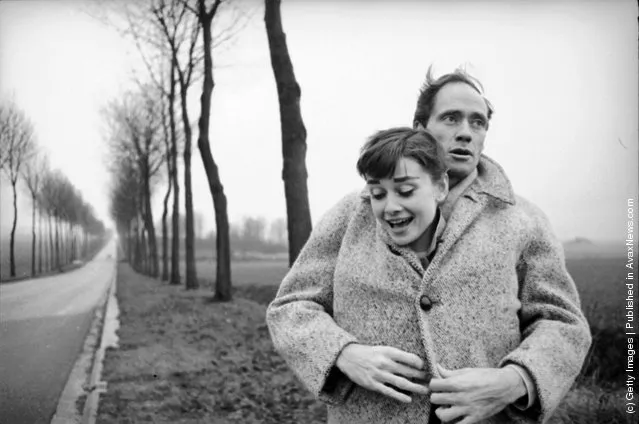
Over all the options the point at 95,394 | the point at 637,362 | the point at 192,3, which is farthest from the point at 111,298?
the point at 637,362

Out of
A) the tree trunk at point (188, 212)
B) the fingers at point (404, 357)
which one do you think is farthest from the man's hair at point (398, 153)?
the tree trunk at point (188, 212)

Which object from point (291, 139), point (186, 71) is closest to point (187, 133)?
point (186, 71)

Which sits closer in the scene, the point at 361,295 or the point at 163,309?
the point at 361,295

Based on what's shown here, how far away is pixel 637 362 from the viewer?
11.1 feet

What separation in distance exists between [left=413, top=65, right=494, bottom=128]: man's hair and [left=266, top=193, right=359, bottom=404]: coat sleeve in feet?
1.41

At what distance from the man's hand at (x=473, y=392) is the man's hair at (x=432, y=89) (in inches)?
39.4

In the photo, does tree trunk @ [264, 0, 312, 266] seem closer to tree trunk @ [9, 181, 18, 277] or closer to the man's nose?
tree trunk @ [9, 181, 18, 277]

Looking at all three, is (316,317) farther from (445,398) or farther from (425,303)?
(445,398)

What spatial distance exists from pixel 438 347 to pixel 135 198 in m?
28.0

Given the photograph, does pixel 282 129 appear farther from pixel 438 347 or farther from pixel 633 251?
pixel 438 347

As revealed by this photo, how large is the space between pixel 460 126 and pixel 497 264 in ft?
1.78

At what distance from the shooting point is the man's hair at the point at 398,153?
1757 mm

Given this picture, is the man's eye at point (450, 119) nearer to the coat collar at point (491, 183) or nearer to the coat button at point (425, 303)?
the coat collar at point (491, 183)

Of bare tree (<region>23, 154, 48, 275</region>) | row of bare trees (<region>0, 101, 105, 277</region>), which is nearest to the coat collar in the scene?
row of bare trees (<region>0, 101, 105, 277</region>)
